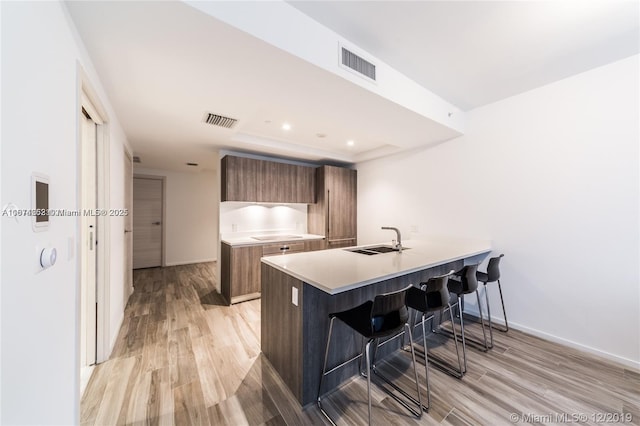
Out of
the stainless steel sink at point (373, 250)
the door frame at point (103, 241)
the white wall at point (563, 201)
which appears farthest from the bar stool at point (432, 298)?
the door frame at point (103, 241)

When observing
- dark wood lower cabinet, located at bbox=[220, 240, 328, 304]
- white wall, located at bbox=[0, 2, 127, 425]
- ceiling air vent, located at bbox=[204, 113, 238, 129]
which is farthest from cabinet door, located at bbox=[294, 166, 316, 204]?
white wall, located at bbox=[0, 2, 127, 425]

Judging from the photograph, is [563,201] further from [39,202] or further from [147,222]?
[147,222]

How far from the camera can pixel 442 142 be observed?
11.1 feet

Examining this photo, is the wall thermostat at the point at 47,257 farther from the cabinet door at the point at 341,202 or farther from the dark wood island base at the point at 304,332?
the cabinet door at the point at 341,202

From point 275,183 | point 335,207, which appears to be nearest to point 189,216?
Answer: point 275,183

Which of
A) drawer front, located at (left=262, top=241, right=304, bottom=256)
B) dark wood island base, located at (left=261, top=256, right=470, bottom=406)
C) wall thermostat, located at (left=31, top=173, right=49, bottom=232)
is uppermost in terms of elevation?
wall thermostat, located at (left=31, top=173, right=49, bottom=232)

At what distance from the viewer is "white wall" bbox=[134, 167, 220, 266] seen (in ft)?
18.6

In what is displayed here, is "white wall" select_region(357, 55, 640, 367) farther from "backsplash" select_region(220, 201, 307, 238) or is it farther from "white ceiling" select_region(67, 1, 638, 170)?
"backsplash" select_region(220, 201, 307, 238)

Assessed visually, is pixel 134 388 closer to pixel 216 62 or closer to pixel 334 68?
pixel 216 62

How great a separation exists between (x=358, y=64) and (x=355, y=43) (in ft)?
0.52

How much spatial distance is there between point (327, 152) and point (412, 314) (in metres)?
3.05

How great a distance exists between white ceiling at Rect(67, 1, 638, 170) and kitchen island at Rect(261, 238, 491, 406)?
142 centimetres

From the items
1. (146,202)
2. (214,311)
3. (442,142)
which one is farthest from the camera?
(146,202)

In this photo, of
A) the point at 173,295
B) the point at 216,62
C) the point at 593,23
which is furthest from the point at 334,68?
the point at 173,295
